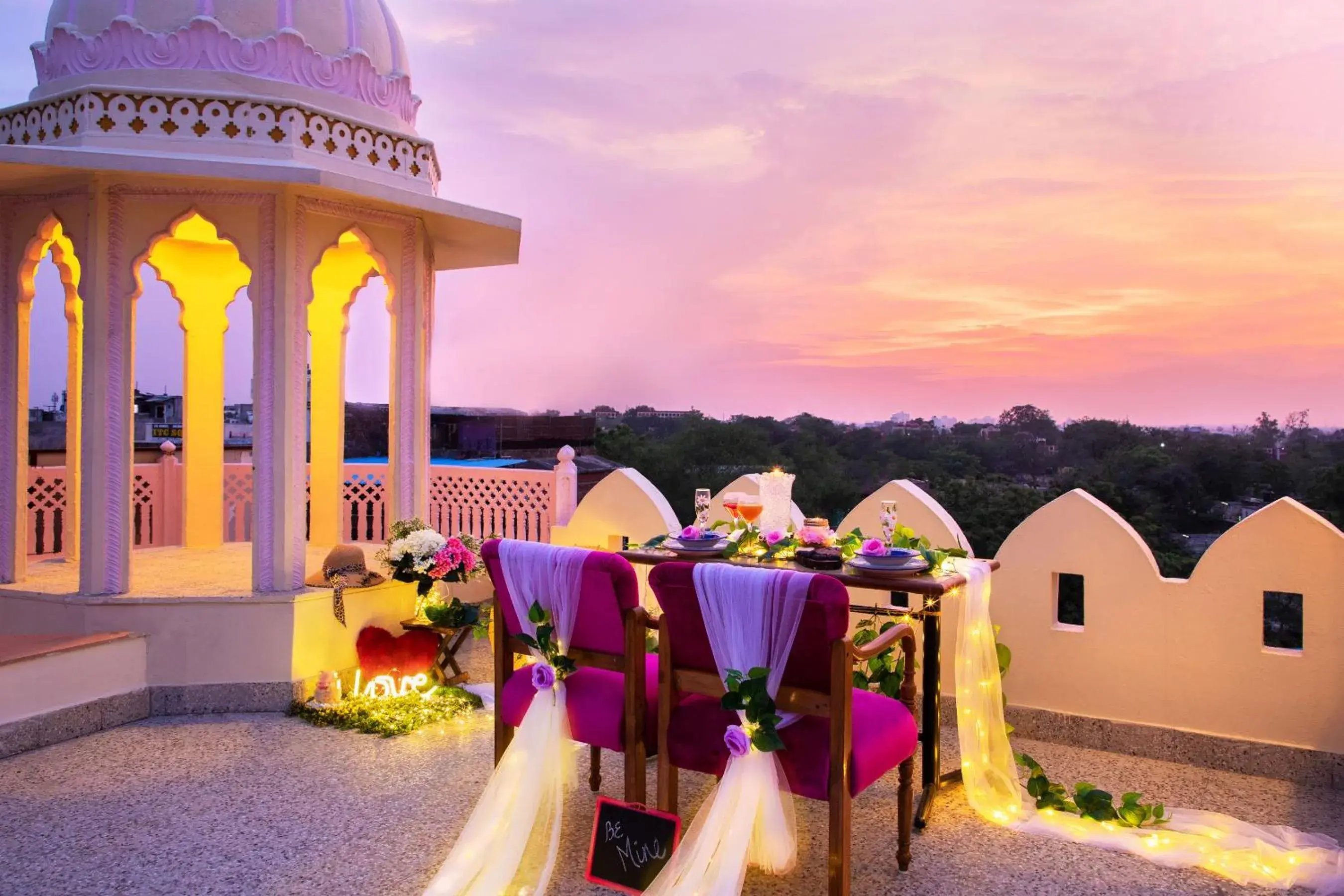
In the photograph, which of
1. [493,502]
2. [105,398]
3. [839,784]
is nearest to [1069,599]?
[839,784]

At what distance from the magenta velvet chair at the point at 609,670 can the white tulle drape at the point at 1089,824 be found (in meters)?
1.31

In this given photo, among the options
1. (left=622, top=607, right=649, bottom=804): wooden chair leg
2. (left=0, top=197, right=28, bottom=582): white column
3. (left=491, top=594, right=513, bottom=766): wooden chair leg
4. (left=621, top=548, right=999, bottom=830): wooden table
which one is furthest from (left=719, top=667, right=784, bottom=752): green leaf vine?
(left=0, top=197, right=28, bottom=582): white column

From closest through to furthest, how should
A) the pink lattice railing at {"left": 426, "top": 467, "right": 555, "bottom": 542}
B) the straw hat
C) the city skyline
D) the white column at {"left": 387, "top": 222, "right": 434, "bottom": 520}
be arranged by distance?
the straw hat
the white column at {"left": 387, "top": 222, "right": 434, "bottom": 520}
the city skyline
the pink lattice railing at {"left": 426, "top": 467, "right": 555, "bottom": 542}

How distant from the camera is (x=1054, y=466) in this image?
31.0 ft

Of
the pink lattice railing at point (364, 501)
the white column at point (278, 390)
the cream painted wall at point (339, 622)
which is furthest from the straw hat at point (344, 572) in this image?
the pink lattice railing at point (364, 501)

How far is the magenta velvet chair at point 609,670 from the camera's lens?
305 centimetres

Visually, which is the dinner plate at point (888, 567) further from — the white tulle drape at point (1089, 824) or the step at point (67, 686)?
the step at point (67, 686)

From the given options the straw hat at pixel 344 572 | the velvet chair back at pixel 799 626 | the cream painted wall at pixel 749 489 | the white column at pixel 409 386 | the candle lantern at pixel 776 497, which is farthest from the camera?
the white column at pixel 409 386

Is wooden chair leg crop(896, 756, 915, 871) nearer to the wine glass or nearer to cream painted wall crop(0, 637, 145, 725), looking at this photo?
the wine glass

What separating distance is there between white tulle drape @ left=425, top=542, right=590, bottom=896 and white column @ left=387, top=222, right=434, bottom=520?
2436mm

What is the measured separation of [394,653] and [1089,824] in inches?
141

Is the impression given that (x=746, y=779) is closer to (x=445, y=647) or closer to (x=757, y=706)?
(x=757, y=706)

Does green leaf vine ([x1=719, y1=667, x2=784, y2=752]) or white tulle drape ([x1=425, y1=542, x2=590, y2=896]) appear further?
white tulle drape ([x1=425, y1=542, x2=590, y2=896])

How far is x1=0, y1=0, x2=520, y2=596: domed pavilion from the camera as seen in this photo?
4.72 meters
